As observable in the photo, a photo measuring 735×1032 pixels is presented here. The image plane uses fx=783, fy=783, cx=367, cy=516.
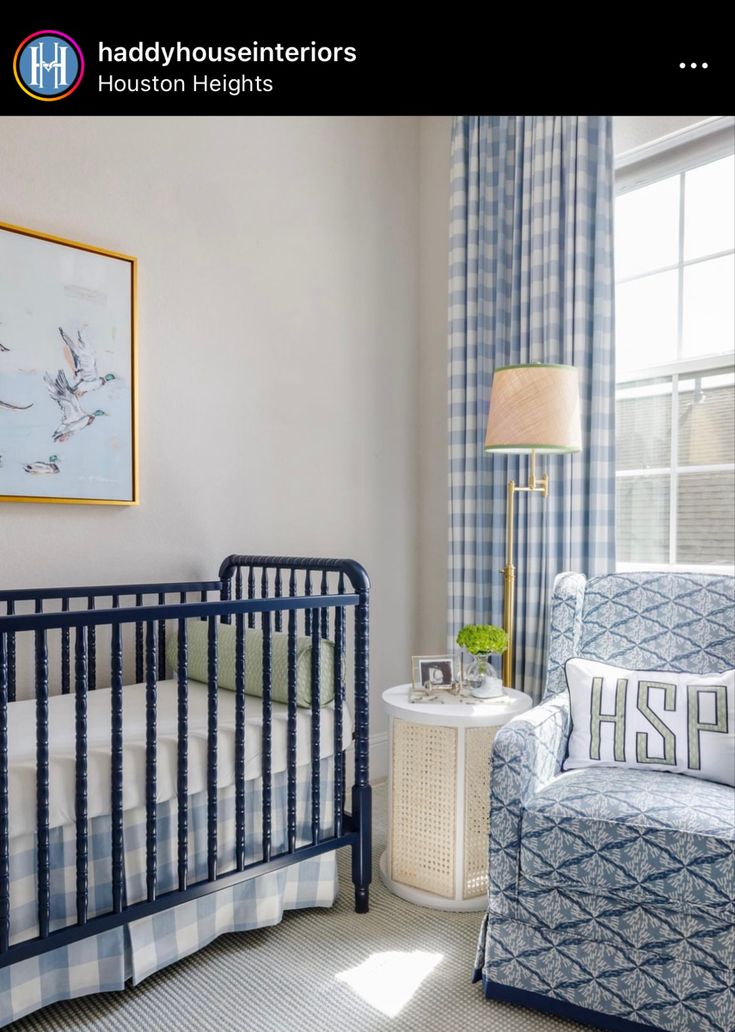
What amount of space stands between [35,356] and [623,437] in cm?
186

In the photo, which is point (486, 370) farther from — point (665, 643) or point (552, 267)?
point (665, 643)

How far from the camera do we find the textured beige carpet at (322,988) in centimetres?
156

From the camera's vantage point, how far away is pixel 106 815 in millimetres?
1579

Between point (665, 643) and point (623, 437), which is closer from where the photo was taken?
point (665, 643)

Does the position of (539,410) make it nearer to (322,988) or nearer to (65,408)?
(65,408)

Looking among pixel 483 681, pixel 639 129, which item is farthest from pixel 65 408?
pixel 639 129

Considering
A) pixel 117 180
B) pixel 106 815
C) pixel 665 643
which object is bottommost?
pixel 106 815

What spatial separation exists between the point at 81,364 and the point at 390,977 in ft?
5.79

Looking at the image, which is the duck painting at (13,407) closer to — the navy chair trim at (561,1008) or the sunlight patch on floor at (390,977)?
the sunlight patch on floor at (390,977)

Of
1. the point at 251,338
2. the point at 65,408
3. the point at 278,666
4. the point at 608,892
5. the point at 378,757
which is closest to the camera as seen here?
the point at 608,892

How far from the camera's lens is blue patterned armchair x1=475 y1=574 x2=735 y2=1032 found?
140 centimetres

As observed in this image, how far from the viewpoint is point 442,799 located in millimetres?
2021

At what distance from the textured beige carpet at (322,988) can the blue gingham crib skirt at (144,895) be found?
2.2 inches
